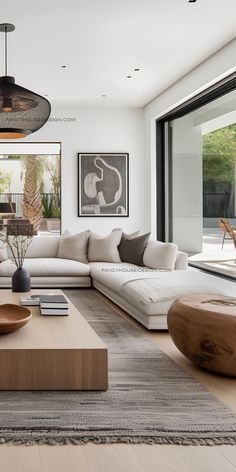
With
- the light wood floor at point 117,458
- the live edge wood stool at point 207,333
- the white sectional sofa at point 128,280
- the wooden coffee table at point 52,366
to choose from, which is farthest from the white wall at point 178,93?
the light wood floor at point 117,458

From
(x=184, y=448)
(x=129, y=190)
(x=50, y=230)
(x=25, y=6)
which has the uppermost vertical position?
(x=25, y=6)

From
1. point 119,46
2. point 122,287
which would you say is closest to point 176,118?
point 119,46

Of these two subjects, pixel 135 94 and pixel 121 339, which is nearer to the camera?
pixel 121 339

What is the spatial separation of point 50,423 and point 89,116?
22.8 feet

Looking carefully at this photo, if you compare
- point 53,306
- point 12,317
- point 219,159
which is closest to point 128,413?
point 12,317

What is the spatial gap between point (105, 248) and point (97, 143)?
249 cm

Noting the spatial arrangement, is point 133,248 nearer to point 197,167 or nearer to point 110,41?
point 197,167

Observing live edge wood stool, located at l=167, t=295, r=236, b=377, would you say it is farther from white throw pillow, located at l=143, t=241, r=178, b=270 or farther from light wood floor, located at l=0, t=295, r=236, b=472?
white throw pillow, located at l=143, t=241, r=178, b=270

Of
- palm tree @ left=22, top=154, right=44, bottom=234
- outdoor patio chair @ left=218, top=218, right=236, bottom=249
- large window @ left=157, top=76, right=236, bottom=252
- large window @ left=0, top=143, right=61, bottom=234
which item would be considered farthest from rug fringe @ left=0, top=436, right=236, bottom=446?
palm tree @ left=22, top=154, right=44, bottom=234

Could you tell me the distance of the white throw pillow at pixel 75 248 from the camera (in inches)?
278

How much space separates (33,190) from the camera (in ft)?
31.6

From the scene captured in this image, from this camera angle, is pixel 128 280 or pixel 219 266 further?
pixel 219 266

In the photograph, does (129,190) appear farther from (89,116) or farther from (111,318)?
(111,318)

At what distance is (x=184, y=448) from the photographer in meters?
2.16
